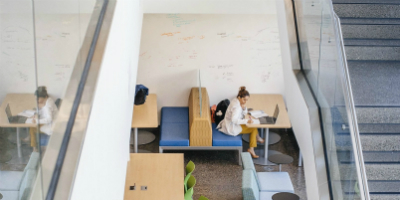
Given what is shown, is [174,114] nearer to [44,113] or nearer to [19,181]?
[44,113]

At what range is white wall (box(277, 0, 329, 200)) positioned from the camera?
3.86m

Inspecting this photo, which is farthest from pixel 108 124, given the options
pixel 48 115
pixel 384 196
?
pixel 384 196

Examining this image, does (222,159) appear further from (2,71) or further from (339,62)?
(2,71)

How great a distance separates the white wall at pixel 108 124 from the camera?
2398 mm

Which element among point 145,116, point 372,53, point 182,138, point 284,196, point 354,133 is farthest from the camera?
point 145,116

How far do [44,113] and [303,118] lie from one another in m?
3.14

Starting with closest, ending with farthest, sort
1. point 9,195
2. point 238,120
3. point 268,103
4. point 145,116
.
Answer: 1. point 9,195
2. point 238,120
3. point 145,116
4. point 268,103

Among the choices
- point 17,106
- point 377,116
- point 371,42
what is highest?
point 371,42

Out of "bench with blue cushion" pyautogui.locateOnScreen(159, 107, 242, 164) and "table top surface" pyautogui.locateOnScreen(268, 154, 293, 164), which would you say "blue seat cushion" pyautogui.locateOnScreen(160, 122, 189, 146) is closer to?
"bench with blue cushion" pyautogui.locateOnScreen(159, 107, 242, 164)

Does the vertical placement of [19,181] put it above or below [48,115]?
below

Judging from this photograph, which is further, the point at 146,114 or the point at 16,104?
the point at 146,114

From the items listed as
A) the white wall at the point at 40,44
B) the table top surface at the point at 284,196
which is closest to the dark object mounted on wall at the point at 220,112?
the table top surface at the point at 284,196

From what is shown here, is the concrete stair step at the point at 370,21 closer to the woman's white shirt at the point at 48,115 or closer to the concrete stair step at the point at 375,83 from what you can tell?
the concrete stair step at the point at 375,83

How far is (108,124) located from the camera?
315 centimetres
